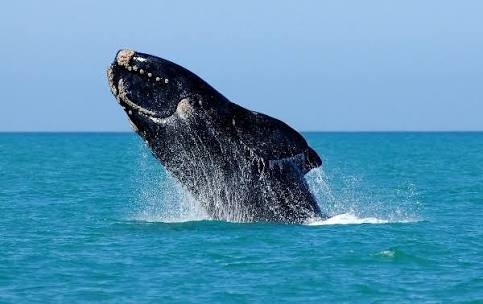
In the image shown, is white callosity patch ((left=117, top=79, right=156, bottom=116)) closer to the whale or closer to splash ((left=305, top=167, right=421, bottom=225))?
the whale

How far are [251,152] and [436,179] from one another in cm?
3086

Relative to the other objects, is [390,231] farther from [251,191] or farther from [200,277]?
[200,277]

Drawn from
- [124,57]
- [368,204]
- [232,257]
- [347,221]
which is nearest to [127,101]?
[124,57]

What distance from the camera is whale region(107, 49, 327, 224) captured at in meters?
20.6

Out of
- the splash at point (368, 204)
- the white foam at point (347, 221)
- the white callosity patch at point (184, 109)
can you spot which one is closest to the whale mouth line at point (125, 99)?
the white callosity patch at point (184, 109)

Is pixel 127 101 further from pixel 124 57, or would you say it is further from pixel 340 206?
pixel 340 206

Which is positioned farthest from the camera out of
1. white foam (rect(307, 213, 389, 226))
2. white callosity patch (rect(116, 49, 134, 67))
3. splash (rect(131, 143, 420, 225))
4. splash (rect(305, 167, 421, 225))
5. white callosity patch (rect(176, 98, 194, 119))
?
splash (rect(305, 167, 421, 225))

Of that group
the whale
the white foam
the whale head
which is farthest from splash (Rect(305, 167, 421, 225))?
the whale head

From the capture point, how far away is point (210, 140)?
21219mm

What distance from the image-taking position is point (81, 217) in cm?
2886

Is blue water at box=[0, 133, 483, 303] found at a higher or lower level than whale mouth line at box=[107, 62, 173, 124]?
lower

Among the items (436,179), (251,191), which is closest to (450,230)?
(251,191)

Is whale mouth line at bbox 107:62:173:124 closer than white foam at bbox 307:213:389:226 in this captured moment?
Yes

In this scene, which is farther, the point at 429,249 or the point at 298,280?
the point at 429,249
